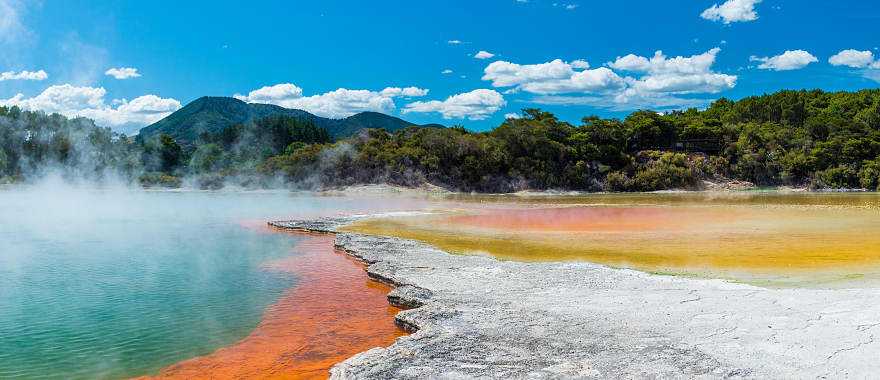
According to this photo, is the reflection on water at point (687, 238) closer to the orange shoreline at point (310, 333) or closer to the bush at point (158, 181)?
the orange shoreline at point (310, 333)

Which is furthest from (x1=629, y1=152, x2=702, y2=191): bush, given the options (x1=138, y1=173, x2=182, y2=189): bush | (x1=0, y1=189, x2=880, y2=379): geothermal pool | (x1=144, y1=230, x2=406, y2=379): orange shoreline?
(x1=144, y1=230, x2=406, y2=379): orange shoreline

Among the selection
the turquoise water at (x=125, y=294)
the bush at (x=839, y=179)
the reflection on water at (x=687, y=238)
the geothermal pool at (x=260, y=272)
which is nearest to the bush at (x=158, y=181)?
the geothermal pool at (x=260, y=272)

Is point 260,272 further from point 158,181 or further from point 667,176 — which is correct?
point 158,181

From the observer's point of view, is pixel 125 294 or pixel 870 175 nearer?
pixel 125 294

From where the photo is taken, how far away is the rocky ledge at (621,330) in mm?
7355

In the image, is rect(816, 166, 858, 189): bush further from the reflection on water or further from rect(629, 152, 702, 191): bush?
the reflection on water

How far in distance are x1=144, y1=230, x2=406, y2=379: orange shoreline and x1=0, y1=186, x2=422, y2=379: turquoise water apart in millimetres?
396

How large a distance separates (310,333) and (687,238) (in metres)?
15.0

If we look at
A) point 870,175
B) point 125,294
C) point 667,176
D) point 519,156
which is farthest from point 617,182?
point 125,294

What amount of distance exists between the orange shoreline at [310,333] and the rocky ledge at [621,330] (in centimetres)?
64

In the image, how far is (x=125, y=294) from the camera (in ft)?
A: 44.0

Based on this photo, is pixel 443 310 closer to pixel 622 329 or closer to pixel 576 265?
pixel 622 329

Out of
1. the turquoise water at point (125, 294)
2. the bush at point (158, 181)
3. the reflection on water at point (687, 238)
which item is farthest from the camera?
the bush at point (158, 181)

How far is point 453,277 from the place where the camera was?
13578 mm
